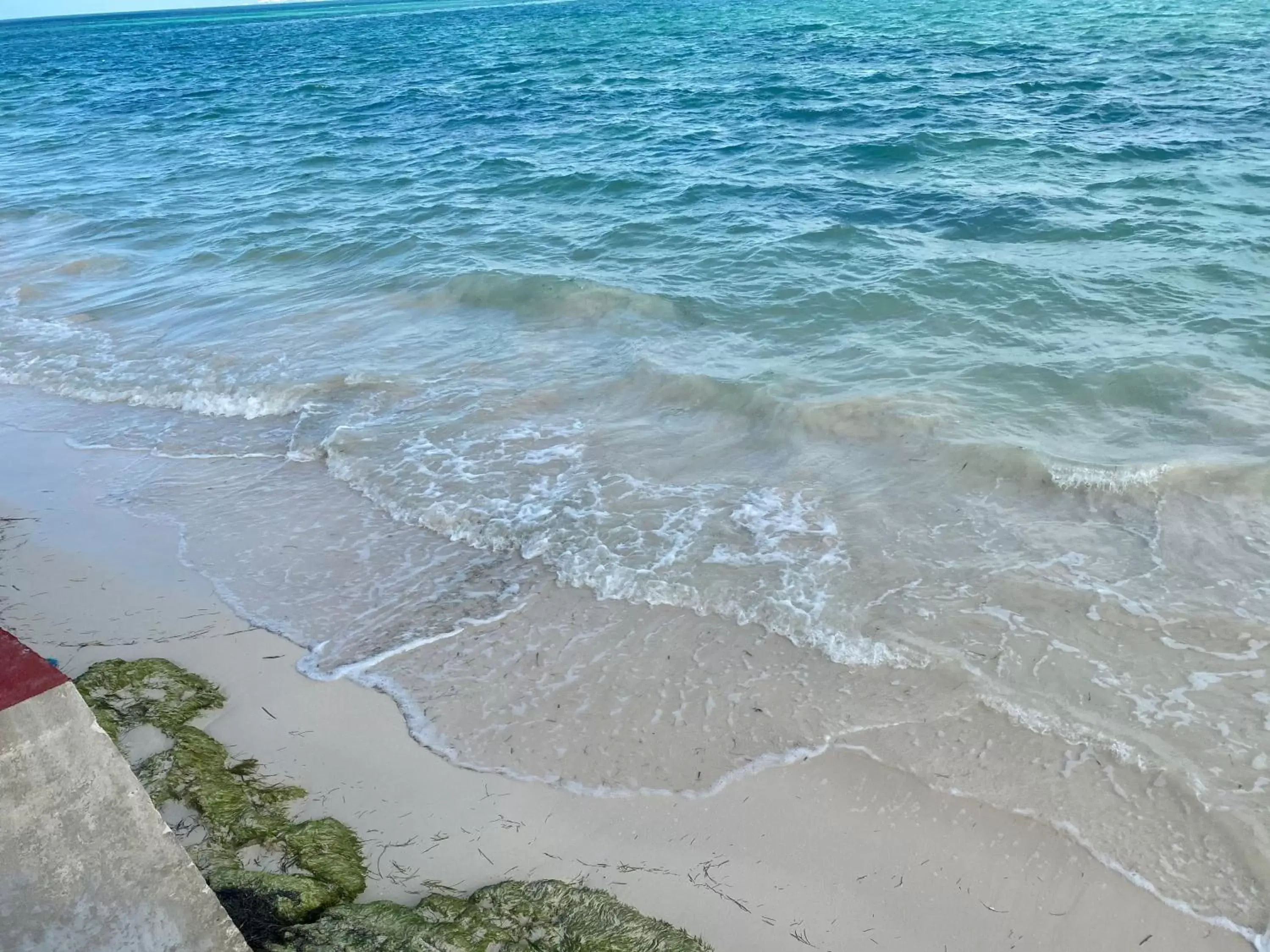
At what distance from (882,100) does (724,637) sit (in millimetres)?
19711

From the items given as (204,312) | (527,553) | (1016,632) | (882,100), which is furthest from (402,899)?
(882,100)

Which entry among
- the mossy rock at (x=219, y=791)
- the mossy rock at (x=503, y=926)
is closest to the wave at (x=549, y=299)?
the mossy rock at (x=219, y=791)

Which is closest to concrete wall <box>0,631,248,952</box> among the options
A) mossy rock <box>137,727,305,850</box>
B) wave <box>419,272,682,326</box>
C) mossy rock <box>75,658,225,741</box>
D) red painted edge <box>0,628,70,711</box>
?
red painted edge <box>0,628,70,711</box>

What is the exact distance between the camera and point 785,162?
1752 centimetres

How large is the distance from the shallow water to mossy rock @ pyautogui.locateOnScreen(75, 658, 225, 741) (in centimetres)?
72

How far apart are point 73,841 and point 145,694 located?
120 inches

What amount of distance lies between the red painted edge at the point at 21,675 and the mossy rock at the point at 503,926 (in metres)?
1.56

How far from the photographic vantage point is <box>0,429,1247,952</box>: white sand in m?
4.04

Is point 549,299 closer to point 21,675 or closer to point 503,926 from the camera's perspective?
point 503,926

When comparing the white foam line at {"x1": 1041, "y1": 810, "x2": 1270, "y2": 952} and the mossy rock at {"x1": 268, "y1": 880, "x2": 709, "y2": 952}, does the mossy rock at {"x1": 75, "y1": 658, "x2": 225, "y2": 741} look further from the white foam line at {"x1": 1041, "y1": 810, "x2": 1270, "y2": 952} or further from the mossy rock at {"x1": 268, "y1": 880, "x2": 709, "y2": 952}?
the white foam line at {"x1": 1041, "y1": 810, "x2": 1270, "y2": 952}

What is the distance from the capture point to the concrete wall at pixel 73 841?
2629mm

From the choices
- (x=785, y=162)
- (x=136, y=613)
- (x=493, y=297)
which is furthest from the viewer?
(x=785, y=162)

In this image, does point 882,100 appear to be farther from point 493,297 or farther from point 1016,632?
point 1016,632

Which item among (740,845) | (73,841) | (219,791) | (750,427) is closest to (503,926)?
(740,845)
